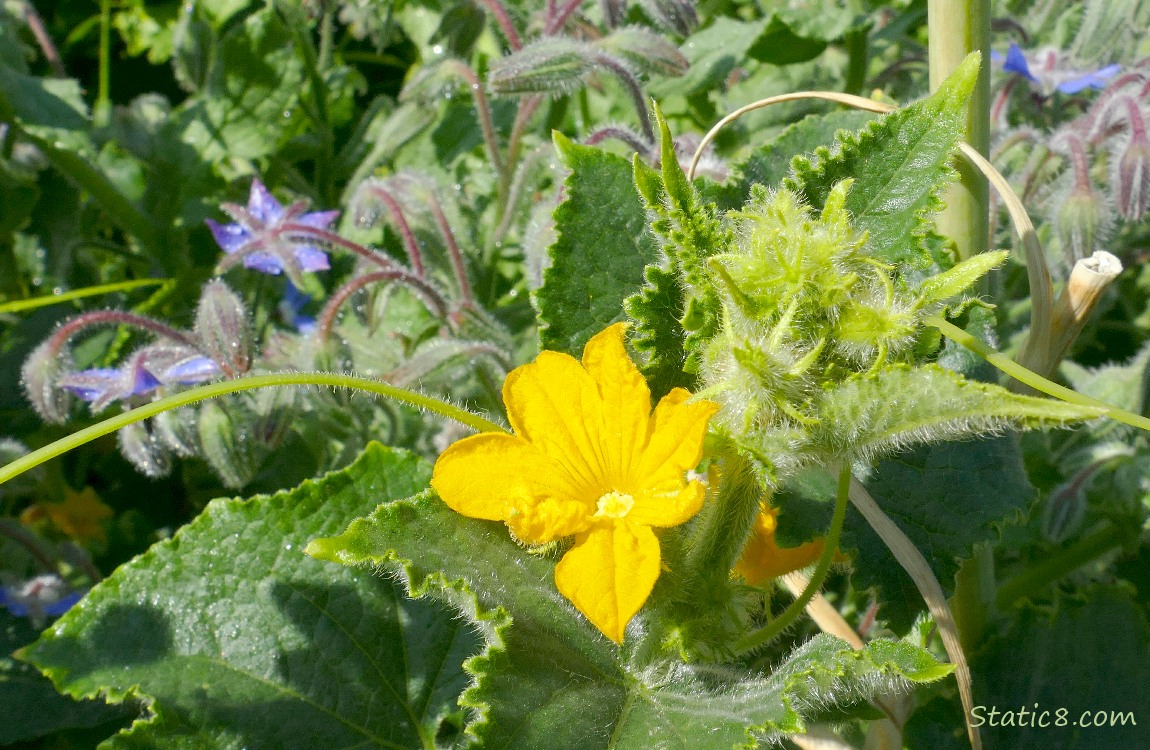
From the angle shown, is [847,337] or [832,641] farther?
[832,641]

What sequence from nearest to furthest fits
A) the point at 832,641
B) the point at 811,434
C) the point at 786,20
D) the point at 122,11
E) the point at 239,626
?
the point at 811,434
the point at 832,641
the point at 239,626
the point at 786,20
the point at 122,11

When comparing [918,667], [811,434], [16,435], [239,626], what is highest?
[811,434]

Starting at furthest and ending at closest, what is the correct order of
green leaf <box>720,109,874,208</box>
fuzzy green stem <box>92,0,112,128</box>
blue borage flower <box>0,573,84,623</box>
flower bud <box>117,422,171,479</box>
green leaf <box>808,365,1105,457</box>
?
fuzzy green stem <box>92,0,112,128</box>, blue borage flower <box>0,573,84,623</box>, flower bud <box>117,422,171,479</box>, green leaf <box>720,109,874,208</box>, green leaf <box>808,365,1105,457</box>

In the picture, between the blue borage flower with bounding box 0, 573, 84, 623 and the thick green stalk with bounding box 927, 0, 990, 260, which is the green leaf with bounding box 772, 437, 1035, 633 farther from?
the blue borage flower with bounding box 0, 573, 84, 623

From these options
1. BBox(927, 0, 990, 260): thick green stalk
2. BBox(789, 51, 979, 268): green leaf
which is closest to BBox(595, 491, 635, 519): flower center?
BBox(789, 51, 979, 268): green leaf

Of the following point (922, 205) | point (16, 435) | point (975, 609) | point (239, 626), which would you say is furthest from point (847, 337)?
point (16, 435)

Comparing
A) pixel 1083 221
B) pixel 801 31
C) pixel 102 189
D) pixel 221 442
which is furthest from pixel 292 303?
pixel 1083 221

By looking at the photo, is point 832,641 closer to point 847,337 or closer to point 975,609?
point 847,337

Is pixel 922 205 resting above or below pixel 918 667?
above
